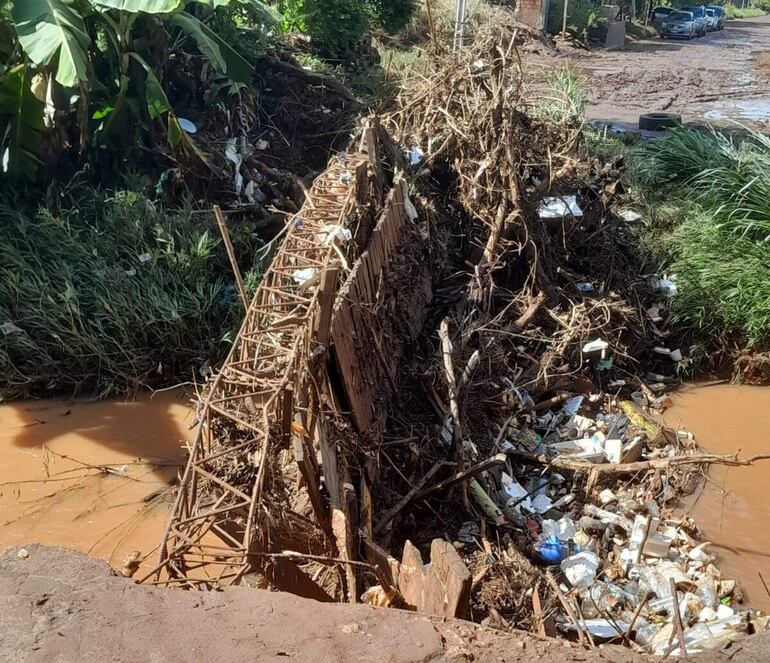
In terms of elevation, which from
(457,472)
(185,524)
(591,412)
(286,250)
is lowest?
(591,412)

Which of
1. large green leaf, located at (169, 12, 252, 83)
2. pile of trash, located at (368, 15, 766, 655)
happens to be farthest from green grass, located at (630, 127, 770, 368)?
large green leaf, located at (169, 12, 252, 83)

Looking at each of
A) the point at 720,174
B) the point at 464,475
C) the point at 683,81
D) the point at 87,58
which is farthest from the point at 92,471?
the point at 683,81

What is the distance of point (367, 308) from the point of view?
4.61 meters

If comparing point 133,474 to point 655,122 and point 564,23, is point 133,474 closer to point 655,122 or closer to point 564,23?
point 655,122

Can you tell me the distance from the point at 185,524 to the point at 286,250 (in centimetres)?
211

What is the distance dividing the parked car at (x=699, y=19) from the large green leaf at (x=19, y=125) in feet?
101

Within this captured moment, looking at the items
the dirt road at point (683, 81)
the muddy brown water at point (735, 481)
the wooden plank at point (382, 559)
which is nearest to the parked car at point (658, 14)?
the dirt road at point (683, 81)

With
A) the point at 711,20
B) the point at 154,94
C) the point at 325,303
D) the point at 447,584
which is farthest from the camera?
the point at 711,20

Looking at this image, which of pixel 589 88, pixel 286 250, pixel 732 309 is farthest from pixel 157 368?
pixel 589 88

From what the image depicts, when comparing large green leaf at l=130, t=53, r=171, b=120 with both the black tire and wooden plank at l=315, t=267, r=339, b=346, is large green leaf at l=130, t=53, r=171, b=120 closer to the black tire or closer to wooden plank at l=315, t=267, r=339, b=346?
wooden plank at l=315, t=267, r=339, b=346

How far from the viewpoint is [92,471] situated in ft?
18.0

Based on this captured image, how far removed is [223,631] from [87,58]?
260 inches

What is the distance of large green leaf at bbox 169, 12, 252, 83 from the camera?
7367 millimetres

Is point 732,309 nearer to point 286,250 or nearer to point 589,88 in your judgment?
point 286,250
